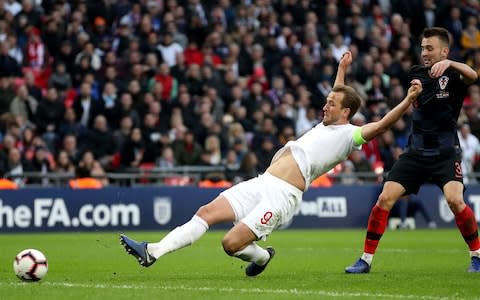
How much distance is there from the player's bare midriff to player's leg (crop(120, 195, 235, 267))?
600mm

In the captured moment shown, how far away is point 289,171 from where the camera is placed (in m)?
11.0

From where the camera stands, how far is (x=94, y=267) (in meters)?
13.0

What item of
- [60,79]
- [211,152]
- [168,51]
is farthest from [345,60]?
[168,51]

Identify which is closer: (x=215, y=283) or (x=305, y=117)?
(x=215, y=283)

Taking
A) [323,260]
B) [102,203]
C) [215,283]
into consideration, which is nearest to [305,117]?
[102,203]

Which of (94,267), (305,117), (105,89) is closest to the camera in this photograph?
(94,267)

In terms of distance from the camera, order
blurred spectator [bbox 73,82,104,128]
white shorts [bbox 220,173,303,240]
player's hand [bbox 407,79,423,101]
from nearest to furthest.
Answer: 1. player's hand [bbox 407,79,423,101]
2. white shorts [bbox 220,173,303,240]
3. blurred spectator [bbox 73,82,104,128]

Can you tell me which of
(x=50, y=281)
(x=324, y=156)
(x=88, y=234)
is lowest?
(x=88, y=234)

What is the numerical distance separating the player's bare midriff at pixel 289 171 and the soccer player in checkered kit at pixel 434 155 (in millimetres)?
1389

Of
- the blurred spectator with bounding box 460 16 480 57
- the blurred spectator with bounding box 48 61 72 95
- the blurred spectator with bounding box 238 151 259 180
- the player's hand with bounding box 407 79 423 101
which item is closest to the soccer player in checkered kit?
the player's hand with bounding box 407 79 423 101

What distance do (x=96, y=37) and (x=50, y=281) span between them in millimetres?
15808

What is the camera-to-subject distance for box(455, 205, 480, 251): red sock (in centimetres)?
1192

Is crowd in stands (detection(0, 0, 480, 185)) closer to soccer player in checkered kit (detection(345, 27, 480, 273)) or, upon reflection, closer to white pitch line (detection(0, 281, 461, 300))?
soccer player in checkered kit (detection(345, 27, 480, 273))

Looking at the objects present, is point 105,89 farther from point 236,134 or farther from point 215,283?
point 215,283
